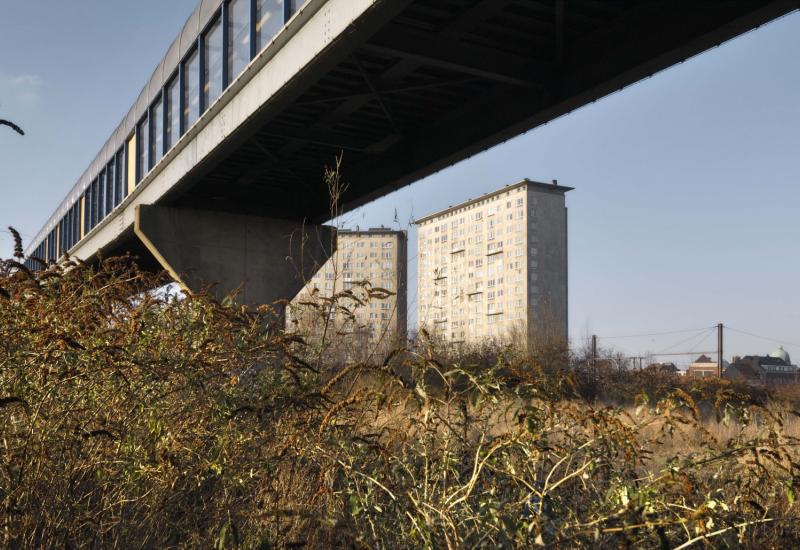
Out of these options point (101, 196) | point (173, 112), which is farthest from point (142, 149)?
point (101, 196)

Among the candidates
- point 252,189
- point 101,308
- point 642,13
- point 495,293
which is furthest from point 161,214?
point 495,293

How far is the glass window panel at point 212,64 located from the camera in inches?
562

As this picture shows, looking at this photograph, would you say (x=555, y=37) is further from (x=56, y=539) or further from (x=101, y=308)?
(x=56, y=539)

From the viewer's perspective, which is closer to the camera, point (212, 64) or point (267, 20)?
point (267, 20)

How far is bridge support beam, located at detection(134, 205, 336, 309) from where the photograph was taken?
19062mm

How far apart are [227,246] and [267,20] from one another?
8.95 metres

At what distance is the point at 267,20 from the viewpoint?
38.8 feet

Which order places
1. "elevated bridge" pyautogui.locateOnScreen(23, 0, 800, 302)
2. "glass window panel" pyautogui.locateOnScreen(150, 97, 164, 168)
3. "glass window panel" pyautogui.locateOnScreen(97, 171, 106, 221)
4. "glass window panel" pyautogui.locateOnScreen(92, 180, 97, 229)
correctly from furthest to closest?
"glass window panel" pyautogui.locateOnScreen(92, 180, 97, 229), "glass window panel" pyautogui.locateOnScreen(97, 171, 106, 221), "glass window panel" pyautogui.locateOnScreen(150, 97, 164, 168), "elevated bridge" pyautogui.locateOnScreen(23, 0, 800, 302)

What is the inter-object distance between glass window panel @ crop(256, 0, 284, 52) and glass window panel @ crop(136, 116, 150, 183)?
25.5ft

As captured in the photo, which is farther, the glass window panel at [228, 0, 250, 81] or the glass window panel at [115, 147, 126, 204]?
the glass window panel at [115, 147, 126, 204]

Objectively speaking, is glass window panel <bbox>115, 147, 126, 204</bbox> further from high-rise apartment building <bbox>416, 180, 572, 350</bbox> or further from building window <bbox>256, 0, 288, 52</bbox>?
high-rise apartment building <bbox>416, 180, 572, 350</bbox>

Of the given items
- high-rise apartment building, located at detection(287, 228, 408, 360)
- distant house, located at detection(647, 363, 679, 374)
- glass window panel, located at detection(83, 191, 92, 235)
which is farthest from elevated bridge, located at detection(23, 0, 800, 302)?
distant house, located at detection(647, 363, 679, 374)

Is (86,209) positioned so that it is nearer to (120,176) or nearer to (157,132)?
(120,176)

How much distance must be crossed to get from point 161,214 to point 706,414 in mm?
13349
